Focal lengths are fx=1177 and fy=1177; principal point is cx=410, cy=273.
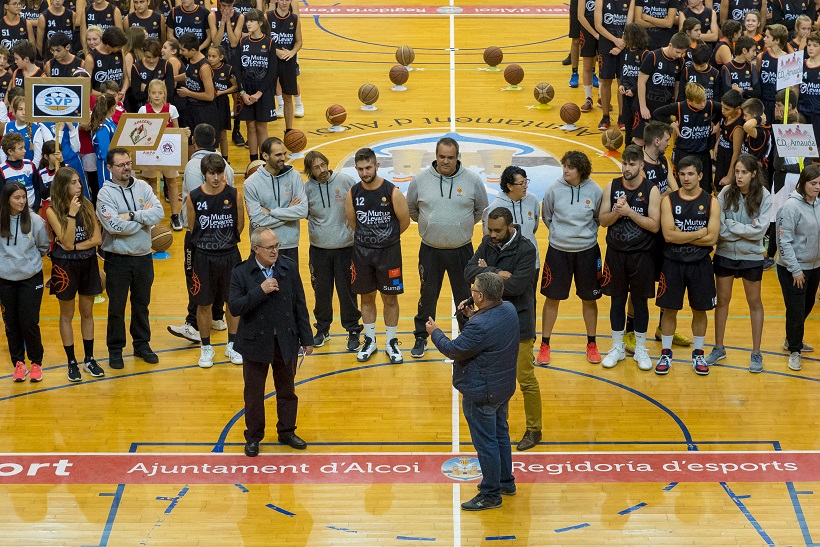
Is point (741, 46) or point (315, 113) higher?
point (741, 46)

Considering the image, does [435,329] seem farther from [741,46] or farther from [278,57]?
[278,57]

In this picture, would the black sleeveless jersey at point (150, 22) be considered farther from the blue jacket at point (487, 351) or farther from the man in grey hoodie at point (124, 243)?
the blue jacket at point (487, 351)

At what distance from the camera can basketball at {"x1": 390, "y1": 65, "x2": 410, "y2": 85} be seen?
19.9m

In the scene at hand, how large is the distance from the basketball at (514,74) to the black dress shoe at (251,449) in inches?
462

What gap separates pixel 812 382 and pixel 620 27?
841 cm

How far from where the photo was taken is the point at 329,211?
10961 millimetres

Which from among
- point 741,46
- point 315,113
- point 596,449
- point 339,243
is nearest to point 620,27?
point 741,46

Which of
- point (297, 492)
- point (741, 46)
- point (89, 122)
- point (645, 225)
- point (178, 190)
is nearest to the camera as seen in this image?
point (297, 492)

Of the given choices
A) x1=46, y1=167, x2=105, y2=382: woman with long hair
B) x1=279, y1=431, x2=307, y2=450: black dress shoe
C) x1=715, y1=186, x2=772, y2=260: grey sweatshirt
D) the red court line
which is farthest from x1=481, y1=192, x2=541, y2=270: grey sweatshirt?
x1=46, y1=167, x2=105, y2=382: woman with long hair

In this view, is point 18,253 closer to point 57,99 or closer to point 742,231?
point 57,99

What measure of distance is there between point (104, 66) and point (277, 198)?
5.44 meters

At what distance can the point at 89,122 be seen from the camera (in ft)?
43.0

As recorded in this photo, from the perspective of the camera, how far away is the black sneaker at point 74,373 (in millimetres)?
10602

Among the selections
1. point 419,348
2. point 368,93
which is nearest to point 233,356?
point 419,348
